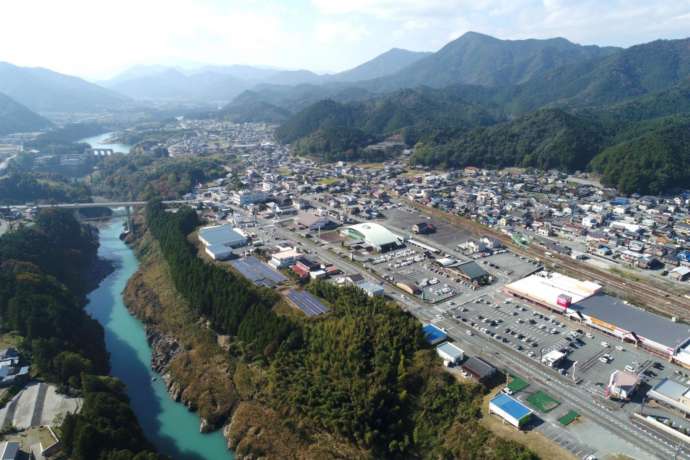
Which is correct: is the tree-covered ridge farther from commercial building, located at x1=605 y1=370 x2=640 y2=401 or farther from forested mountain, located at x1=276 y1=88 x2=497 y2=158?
commercial building, located at x1=605 y1=370 x2=640 y2=401

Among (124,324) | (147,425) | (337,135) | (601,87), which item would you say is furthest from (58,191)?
(601,87)

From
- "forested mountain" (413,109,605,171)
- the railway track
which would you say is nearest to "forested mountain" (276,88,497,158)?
"forested mountain" (413,109,605,171)

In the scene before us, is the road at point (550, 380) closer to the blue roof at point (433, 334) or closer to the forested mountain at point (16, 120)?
the blue roof at point (433, 334)

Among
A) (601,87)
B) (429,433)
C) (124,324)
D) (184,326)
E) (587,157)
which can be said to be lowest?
(124,324)

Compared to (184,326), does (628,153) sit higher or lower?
higher

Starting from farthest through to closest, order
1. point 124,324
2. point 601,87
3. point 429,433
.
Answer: point 601,87, point 124,324, point 429,433

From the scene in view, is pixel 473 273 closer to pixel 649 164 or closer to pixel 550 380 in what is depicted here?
pixel 550 380

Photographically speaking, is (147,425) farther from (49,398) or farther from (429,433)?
(429,433)
